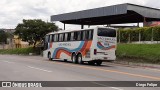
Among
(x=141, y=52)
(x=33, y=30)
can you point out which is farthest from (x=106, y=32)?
(x=33, y=30)

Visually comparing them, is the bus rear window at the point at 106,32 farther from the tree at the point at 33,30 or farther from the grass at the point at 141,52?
the tree at the point at 33,30

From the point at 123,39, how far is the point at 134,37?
88.5 inches

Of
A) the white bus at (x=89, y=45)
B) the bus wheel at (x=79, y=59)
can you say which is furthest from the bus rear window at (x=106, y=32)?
the bus wheel at (x=79, y=59)

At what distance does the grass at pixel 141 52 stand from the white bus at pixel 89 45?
3380 mm

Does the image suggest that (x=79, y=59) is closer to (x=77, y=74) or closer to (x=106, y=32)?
(x=106, y=32)

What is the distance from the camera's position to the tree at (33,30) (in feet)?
221

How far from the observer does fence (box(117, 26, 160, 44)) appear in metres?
35.2

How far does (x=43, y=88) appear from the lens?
12875 millimetres

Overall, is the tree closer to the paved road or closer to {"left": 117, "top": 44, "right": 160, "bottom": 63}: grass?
{"left": 117, "top": 44, "right": 160, "bottom": 63}: grass

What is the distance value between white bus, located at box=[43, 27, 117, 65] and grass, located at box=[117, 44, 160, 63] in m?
3.38

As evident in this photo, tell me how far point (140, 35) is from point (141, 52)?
19.3 feet

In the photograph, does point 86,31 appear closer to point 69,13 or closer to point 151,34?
point 151,34

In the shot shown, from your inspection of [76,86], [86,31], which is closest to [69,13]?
[86,31]

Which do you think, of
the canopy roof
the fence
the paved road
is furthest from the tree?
the paved road
